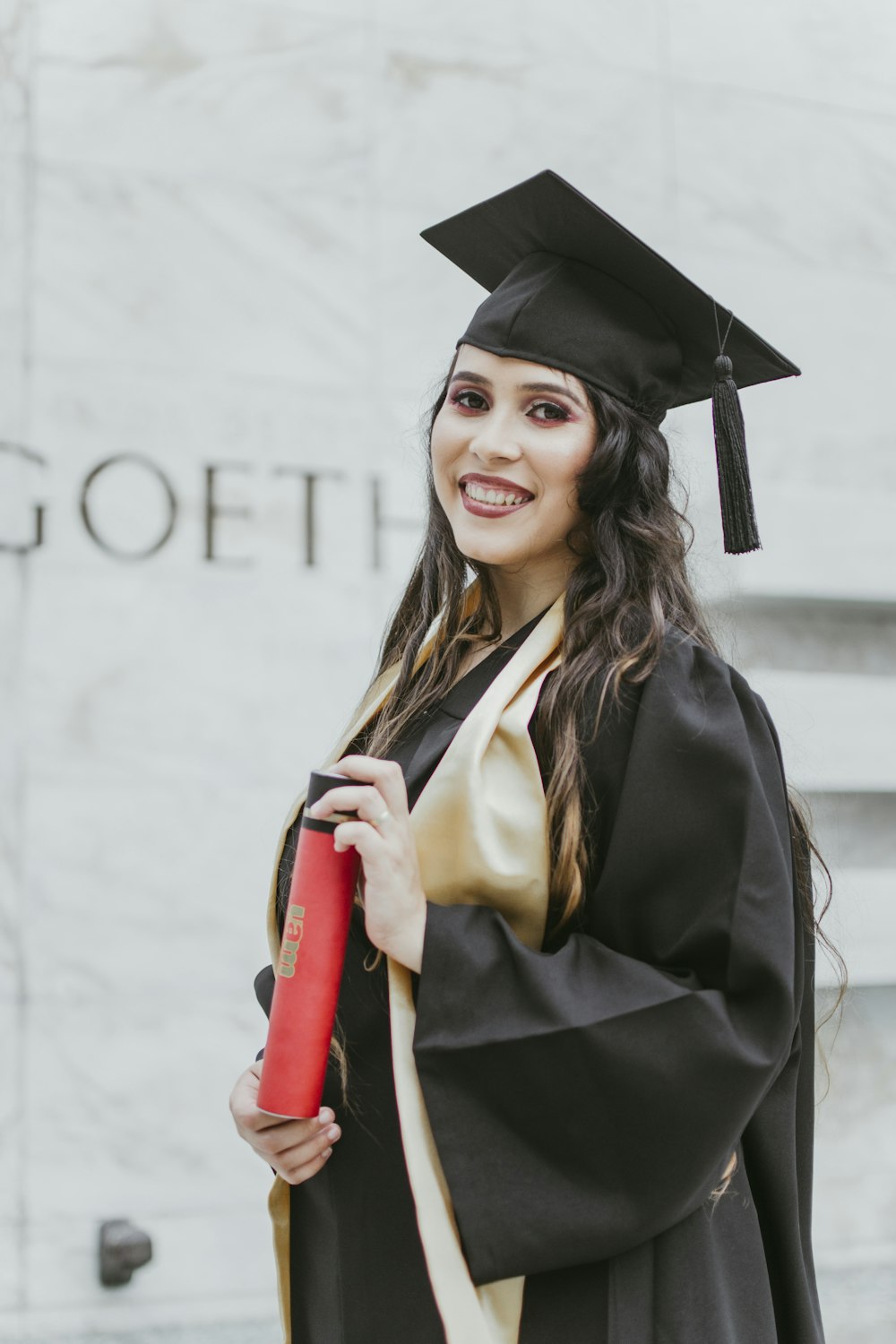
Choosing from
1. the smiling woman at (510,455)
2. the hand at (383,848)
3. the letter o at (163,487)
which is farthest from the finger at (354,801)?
the letter o at (163,487)

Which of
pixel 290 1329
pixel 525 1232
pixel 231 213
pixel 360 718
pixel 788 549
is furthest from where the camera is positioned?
pixel 788 549

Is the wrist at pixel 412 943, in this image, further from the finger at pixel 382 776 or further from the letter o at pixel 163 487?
the letter o at pixel 163 487

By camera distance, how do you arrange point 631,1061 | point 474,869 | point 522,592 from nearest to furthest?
1. point 631,1061
2. point 474,869
3. point 522,592

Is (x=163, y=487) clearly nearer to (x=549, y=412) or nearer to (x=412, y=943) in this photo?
(x=549, y=412)

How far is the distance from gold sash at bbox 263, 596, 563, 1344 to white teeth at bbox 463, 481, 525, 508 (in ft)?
0.79

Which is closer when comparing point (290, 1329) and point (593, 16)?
point (290, 1329)

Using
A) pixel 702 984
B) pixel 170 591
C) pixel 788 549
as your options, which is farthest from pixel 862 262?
pixel 702 984

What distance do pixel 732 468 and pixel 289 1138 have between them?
3.46ft

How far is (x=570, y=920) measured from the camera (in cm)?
170

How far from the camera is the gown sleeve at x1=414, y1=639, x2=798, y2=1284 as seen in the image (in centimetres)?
154

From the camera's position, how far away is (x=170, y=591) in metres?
4.21

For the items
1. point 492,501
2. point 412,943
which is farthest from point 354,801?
point 492,501

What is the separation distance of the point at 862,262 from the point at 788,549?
1147 mm

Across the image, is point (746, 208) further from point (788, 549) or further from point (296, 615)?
point (296, 615)
